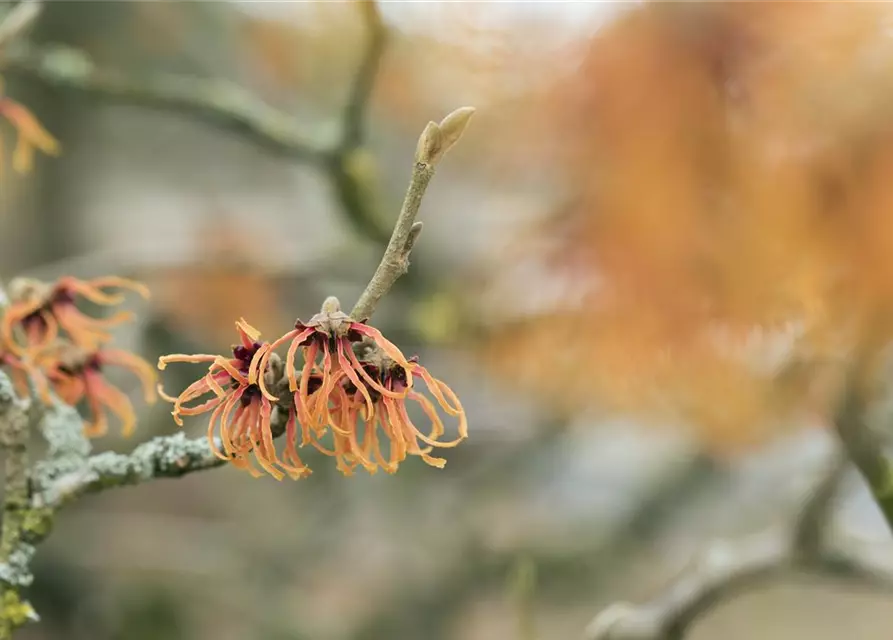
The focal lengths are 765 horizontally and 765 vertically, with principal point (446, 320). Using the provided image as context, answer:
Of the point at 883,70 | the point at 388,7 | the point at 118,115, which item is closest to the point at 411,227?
the point at 388,7

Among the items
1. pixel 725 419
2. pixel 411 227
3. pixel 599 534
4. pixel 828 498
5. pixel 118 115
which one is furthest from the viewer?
pixel 118 115

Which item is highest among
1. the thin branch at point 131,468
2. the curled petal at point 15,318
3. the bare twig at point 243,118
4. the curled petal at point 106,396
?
the bare twig at point 243,118

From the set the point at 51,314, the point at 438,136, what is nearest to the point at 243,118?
the point at 51,314

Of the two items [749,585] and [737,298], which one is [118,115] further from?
[749,585]

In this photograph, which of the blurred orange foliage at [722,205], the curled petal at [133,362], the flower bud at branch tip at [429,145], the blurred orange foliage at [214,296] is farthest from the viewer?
the blurred orange foliage at [214,296]

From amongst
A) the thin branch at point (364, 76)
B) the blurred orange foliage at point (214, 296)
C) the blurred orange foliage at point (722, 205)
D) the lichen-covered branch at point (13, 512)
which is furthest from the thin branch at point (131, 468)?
the blurred orange foliage at point (214, 296)

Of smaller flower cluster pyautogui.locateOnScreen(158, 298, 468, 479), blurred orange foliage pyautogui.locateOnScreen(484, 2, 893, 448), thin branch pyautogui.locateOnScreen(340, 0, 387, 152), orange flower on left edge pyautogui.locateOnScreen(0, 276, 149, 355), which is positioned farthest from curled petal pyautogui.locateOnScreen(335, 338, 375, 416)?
blurred orange foliage pyautogui.locateOnScreen(484, 2, 893, 448)

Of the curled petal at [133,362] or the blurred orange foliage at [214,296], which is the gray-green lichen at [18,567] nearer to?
the curled petal at [133,362]
